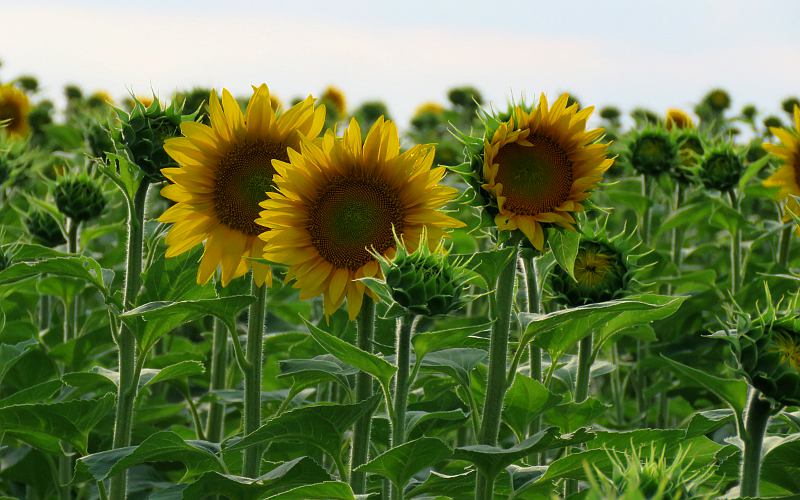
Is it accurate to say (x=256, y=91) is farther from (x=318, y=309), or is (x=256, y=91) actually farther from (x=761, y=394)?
(x=318, y=309)

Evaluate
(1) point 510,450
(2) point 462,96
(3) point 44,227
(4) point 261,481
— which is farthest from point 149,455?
(2) point 462,96

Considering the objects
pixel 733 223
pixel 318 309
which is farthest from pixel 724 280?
pixel 318 309

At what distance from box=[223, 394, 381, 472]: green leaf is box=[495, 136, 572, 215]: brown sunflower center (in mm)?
463

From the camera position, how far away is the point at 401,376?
1917mm

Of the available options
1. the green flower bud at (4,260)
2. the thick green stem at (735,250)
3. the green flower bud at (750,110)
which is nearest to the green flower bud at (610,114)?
the green flower bud at (750,110)

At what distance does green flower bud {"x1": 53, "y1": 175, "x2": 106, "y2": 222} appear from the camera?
3.12 m

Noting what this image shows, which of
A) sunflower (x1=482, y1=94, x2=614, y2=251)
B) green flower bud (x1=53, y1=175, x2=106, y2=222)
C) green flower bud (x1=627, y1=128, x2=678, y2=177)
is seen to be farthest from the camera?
green flower bud (x1=627, y1=128, x2=678, y2=177)

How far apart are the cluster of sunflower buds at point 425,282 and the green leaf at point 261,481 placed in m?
0.40

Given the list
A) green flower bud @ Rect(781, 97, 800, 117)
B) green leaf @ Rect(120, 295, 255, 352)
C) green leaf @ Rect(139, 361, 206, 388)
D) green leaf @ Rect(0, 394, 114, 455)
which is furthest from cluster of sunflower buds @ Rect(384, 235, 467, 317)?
green flower bud @ Rect(781, 97, 800, 117)

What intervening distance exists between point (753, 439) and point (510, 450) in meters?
0.48

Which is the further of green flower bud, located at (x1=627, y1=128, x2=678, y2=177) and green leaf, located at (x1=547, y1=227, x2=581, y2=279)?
green flower bud, located at (x1=627, y1=128, x2=678, y2=177)

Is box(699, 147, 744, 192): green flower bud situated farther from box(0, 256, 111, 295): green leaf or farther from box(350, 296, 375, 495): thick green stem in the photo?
box(0, 256, 111, 295): green leaf

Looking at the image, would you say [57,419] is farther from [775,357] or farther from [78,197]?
[775,357]

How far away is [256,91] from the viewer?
2.35 meters
